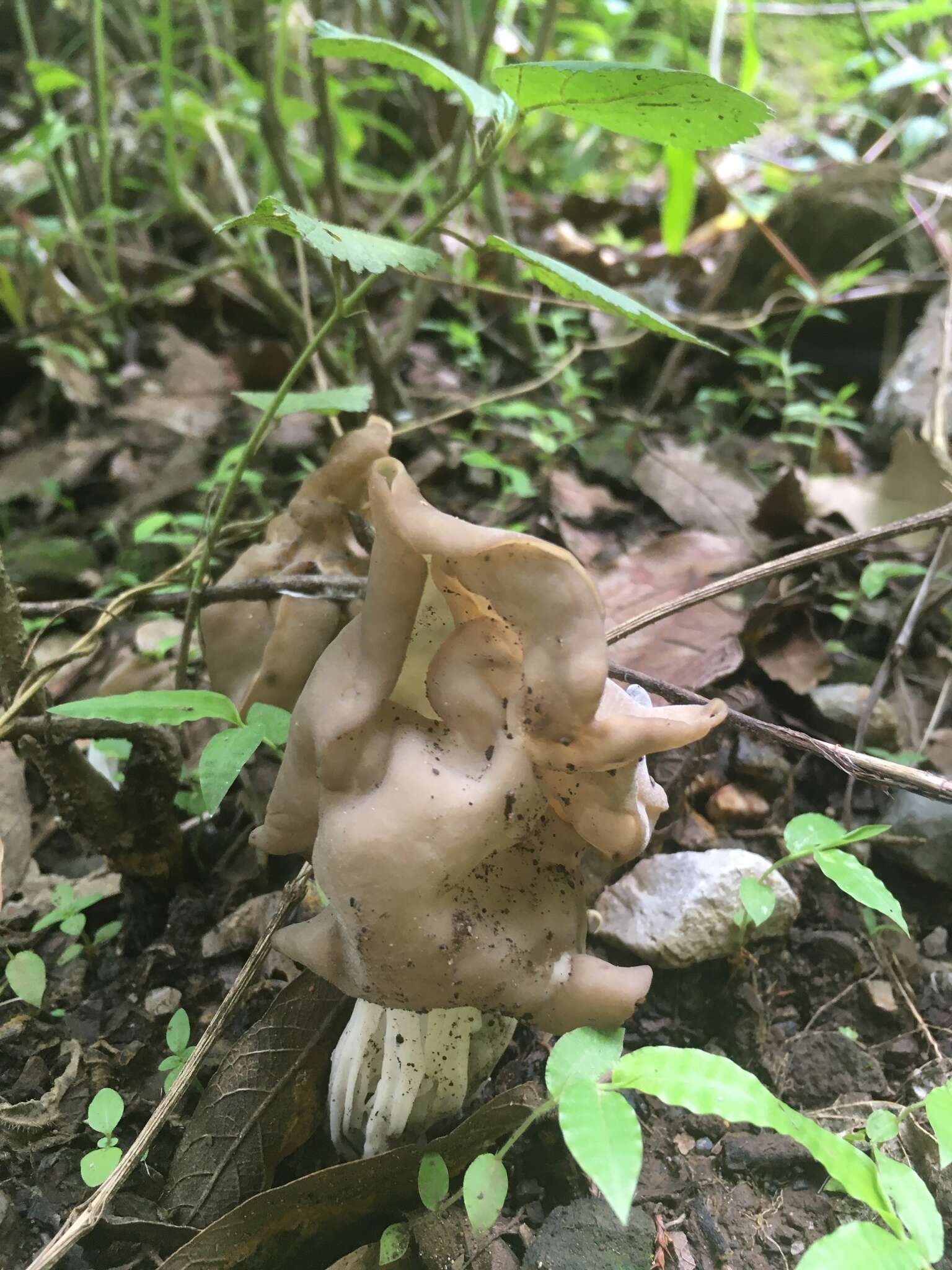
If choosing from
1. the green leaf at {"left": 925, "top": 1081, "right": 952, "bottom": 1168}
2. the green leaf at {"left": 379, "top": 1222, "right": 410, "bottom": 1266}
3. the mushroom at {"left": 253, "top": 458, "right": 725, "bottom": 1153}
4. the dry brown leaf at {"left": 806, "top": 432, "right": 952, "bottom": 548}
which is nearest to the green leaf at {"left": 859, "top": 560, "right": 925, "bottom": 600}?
the dry brown leaf at {"left": 806, "top": 432, "right": 952, "bottom": 548}

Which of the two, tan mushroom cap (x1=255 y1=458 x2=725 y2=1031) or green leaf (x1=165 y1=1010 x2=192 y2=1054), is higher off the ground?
tan mushroom cap (x1=255 y1=458 x2=725 y2=1031)

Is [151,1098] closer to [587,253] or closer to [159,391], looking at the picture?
[159,391]

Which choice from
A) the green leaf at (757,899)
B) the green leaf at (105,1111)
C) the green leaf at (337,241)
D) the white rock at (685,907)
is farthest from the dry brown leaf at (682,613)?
the green leaf at (105,1111)

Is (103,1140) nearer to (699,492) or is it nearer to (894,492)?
(699,492)

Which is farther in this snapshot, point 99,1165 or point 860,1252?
point 99,1165

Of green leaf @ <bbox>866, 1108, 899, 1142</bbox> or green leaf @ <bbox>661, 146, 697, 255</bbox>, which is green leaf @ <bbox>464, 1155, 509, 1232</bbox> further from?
green leaf @ <bbox>661, 146, 697, 255</bbox>

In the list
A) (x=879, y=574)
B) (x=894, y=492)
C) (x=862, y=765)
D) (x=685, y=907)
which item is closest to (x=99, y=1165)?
(x=685, y=907)
